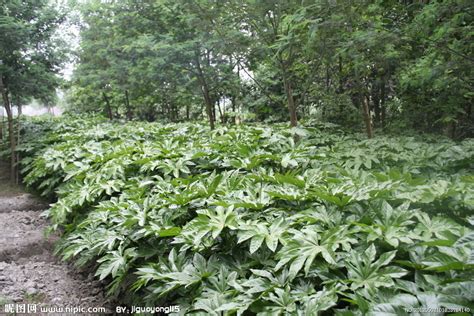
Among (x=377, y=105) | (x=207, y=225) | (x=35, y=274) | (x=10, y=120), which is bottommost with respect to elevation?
(x=35, y=274)

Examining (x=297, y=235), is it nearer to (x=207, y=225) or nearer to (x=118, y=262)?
(x=207, y=225)

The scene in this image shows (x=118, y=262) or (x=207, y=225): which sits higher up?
(x=207, y=225)

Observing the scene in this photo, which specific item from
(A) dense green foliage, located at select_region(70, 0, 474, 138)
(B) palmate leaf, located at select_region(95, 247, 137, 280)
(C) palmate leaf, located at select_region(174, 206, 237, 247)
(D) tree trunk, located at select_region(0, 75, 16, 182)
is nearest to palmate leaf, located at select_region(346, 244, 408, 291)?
(C) palmate leaf, located at select_region(174, 206, 237, 247)

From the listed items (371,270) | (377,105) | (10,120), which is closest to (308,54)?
(371,270)

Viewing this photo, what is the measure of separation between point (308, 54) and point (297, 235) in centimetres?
284

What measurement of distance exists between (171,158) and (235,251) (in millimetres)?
1879

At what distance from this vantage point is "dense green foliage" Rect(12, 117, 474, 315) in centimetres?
141

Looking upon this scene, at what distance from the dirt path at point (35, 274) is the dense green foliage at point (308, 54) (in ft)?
9.70

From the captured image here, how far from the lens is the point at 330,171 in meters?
2.70

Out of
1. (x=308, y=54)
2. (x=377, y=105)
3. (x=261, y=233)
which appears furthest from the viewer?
(x=377, y=105)

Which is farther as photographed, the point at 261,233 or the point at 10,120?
the point at 10,120

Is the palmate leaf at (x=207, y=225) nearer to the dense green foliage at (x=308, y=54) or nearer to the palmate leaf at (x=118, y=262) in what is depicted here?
the palmate leaf at (x=118, y=262)

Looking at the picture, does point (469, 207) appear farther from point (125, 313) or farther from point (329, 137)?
point (329, 137)

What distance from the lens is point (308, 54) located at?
13.2 feet
